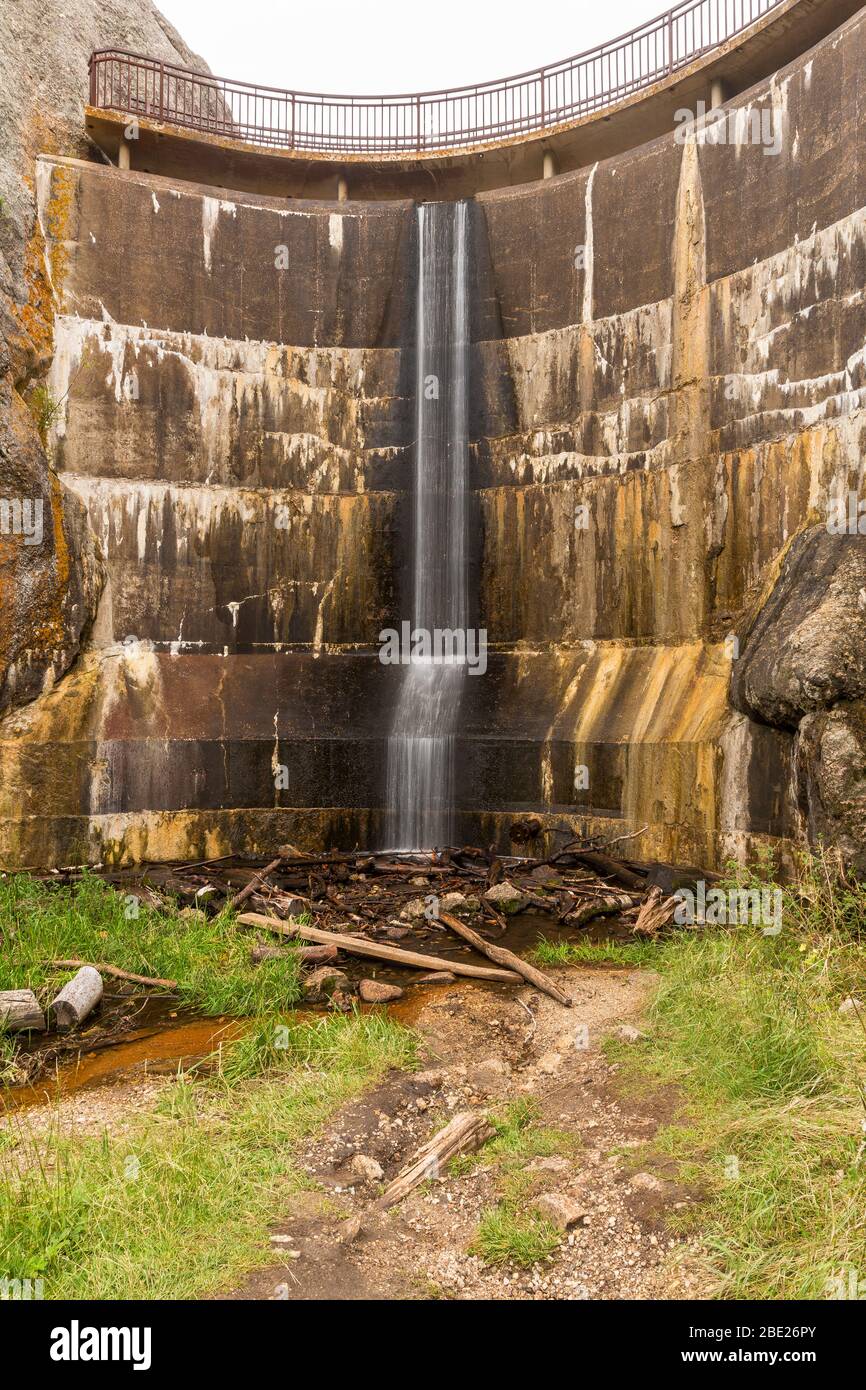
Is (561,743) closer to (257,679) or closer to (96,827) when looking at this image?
(257,679)

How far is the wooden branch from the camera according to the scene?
9.34 m

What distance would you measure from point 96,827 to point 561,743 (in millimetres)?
5962

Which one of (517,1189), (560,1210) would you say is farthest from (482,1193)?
(560,1210)

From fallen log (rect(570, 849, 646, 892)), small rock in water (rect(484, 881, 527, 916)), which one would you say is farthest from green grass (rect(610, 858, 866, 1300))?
fallen log (rect(570, 849, 646, 892))

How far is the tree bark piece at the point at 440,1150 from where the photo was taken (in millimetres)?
4395

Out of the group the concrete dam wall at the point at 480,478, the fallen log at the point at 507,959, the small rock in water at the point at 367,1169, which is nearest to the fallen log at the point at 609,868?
the concrete dam wall at the point at 480,478

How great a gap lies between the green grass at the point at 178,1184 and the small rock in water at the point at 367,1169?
303 millimetres

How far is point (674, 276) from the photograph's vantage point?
1188cm

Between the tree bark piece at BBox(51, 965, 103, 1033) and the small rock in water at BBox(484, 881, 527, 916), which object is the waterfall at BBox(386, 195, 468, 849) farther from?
the tree bark piece at BBox(51, 965, 103, 1033)

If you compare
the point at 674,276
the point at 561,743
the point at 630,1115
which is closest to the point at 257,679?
the point at 561,743

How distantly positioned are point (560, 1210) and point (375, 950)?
4.35 meters

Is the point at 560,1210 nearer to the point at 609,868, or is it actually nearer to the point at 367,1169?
the point at 367,1169

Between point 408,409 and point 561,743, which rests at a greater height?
point 408,409

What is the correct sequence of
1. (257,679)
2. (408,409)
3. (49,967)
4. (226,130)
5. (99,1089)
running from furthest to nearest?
(226,130) < (408,409) < (257,679) < (49,967) < (99,1089)
